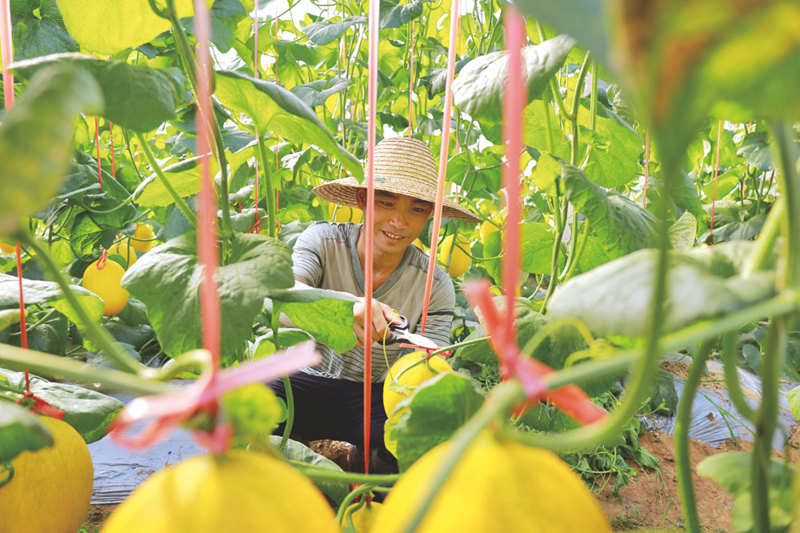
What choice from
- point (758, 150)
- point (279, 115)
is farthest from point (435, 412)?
point (758, 150)

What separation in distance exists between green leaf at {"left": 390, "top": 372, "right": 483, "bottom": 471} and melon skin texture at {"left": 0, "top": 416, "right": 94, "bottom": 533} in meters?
0.22

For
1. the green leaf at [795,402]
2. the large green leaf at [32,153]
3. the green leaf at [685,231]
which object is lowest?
the green leaf at [795,402]

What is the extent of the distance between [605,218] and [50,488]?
1.47ft

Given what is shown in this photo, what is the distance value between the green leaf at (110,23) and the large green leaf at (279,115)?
0.07m

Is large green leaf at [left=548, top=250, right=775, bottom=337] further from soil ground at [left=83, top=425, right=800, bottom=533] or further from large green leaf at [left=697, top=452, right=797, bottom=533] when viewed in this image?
soil ground at [left=83, top=425, right=800, bottom=533]

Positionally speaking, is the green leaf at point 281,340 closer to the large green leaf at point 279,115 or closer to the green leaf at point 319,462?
the green leaf at point 319,462

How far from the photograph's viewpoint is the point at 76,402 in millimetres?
473

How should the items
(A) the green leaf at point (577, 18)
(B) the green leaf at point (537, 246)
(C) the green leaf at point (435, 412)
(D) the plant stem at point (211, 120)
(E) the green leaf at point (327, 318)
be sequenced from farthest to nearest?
(B) the green leaf at point (537, 246) < (E) the green leaf at point (327, 318) < (D) the plant stem at point (211, 120) < (C) the green leaf at point (435, 412) < (A) the green leaf at point (577, 18)

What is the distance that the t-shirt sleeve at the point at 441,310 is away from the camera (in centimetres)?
148

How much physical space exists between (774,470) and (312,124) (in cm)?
33

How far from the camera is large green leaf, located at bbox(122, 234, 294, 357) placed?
1.12 feet

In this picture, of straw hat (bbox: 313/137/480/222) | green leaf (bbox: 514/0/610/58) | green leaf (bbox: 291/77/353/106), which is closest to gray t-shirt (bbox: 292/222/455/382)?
straw hat (bbox: 313/137/480/222)

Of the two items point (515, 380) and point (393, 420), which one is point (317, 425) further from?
point (515, 380)

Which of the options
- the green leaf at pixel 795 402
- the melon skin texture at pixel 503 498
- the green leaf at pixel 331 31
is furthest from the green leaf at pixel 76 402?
the green leaf at pixel 331 31
